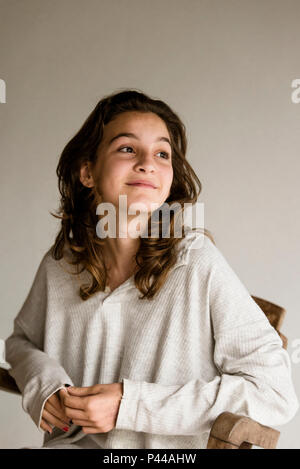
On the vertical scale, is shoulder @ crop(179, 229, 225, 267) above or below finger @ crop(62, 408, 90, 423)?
above

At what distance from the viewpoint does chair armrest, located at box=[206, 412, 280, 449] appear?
771 mm

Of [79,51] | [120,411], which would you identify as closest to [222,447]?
[120,411]

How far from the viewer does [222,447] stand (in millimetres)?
775

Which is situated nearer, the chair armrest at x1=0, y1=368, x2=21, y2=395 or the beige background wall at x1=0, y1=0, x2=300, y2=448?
the chair armrest at x1=0, y1=368, x2=21, y2=395

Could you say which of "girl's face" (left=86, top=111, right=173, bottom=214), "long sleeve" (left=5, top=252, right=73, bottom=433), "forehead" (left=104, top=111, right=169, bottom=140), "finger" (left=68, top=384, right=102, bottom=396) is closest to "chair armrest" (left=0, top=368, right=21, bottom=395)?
"long sleeve" (left=5, top=252, right=73, bottom=433)

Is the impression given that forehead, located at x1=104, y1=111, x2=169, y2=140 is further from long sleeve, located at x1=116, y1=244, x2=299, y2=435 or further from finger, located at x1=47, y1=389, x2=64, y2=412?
finger, located at x1=47, y1=389, x2=64, y2=412

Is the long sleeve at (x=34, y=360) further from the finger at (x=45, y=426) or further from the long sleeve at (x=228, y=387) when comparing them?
the long sleeve at (x=228, y=387)

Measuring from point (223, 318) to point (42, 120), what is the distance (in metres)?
1.15

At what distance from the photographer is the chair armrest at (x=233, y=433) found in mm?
771

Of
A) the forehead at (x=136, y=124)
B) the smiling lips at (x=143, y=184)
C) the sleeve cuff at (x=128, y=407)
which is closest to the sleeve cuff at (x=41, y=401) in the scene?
the sleeve cuff at (x=128, y=407)

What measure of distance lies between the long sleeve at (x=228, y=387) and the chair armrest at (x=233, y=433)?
69 mm

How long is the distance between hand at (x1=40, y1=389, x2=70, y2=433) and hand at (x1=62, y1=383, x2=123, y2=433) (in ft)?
0.17

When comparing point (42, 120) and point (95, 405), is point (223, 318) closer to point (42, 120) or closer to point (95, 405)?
point (95, 405)

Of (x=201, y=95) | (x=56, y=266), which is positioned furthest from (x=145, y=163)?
(x=201, y=95)
